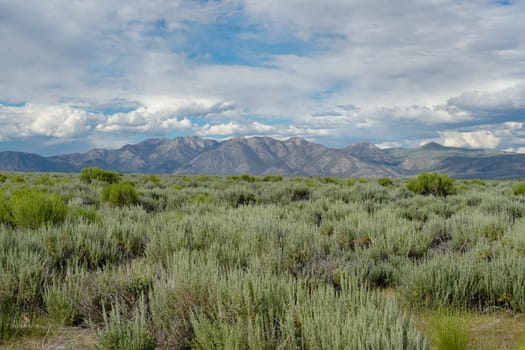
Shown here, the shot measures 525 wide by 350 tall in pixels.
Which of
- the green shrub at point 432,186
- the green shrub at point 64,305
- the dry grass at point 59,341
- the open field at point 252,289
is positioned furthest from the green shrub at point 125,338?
the green shrub at point 432,186

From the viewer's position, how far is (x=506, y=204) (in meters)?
10.4

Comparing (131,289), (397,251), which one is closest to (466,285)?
(397,251)

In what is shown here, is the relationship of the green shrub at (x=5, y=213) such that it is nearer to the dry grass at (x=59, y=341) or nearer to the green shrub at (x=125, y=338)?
the dry grass at (x=59, y=341)

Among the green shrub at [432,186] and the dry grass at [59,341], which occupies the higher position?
the green shrub at [432,186]

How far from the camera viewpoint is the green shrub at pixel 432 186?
16.8 m

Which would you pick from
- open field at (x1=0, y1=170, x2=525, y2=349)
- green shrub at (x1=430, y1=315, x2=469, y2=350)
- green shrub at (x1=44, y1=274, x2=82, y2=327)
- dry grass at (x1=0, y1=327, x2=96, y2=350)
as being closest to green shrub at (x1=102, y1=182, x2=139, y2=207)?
open field at (x1=0, y1=170, x2=525, y2=349)

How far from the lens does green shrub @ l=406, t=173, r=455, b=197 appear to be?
1683 cm

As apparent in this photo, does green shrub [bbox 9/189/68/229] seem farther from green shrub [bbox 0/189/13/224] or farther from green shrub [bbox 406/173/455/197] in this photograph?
green shrub [bbox 406/173/455/197]

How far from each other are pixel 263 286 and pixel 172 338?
2.70 ft

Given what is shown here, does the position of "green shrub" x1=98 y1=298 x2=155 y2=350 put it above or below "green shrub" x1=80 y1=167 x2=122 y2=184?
below

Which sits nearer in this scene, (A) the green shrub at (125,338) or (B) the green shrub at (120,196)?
(A) the green shrub at (125,338)

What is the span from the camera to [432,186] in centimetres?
1684

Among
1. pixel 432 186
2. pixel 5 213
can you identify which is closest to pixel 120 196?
pixel 5 213

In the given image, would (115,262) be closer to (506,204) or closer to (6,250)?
(6,250)
